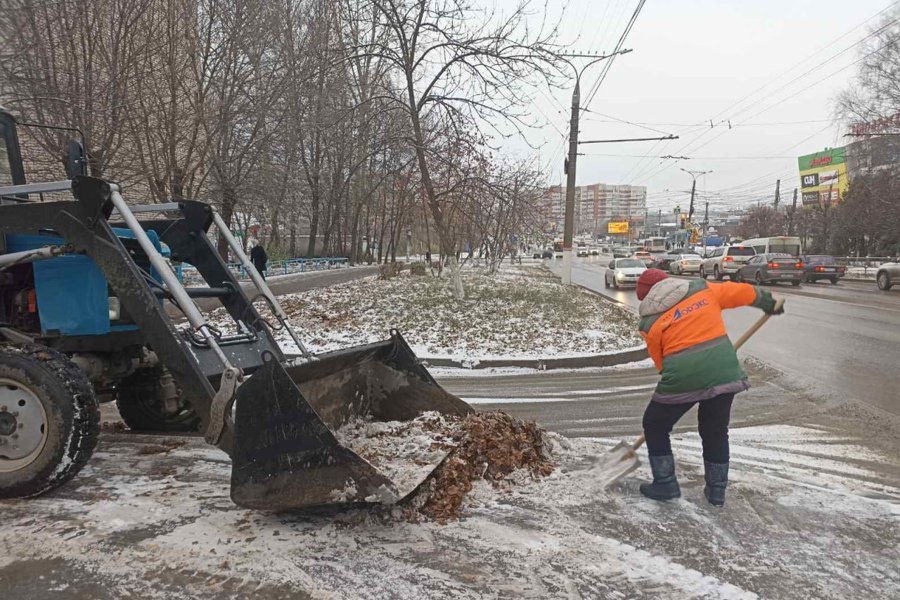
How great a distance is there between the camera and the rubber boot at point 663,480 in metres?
3.76

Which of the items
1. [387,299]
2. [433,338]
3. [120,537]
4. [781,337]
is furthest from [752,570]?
[387,299]

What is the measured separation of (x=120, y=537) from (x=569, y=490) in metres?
2.65

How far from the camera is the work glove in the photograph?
3934mm

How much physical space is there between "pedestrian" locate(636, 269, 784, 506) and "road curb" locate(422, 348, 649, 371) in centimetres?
502

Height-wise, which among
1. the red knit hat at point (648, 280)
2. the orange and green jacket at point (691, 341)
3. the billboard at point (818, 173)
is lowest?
the orange and green jacket at point (691, 341)

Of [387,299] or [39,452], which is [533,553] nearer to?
[39,452]

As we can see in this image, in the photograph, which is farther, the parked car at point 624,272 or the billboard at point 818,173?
the billboard at point 818,173

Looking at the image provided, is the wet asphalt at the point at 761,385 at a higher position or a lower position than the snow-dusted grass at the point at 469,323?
lower

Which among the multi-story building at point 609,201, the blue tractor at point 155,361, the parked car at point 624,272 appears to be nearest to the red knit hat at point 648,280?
the blue tractor at point 155,361

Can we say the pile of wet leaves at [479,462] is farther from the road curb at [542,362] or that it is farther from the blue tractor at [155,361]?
the road curb at [542,362]

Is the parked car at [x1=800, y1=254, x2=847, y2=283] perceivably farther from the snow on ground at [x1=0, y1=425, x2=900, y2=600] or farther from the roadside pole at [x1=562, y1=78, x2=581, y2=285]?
the snow on ground at [x1=0, y1=425, x2=900, y2=600]

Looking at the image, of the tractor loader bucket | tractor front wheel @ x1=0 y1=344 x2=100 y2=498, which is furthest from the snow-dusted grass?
the tractor loader bucket

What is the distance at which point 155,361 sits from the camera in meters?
4.68

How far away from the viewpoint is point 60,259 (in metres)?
3.79
